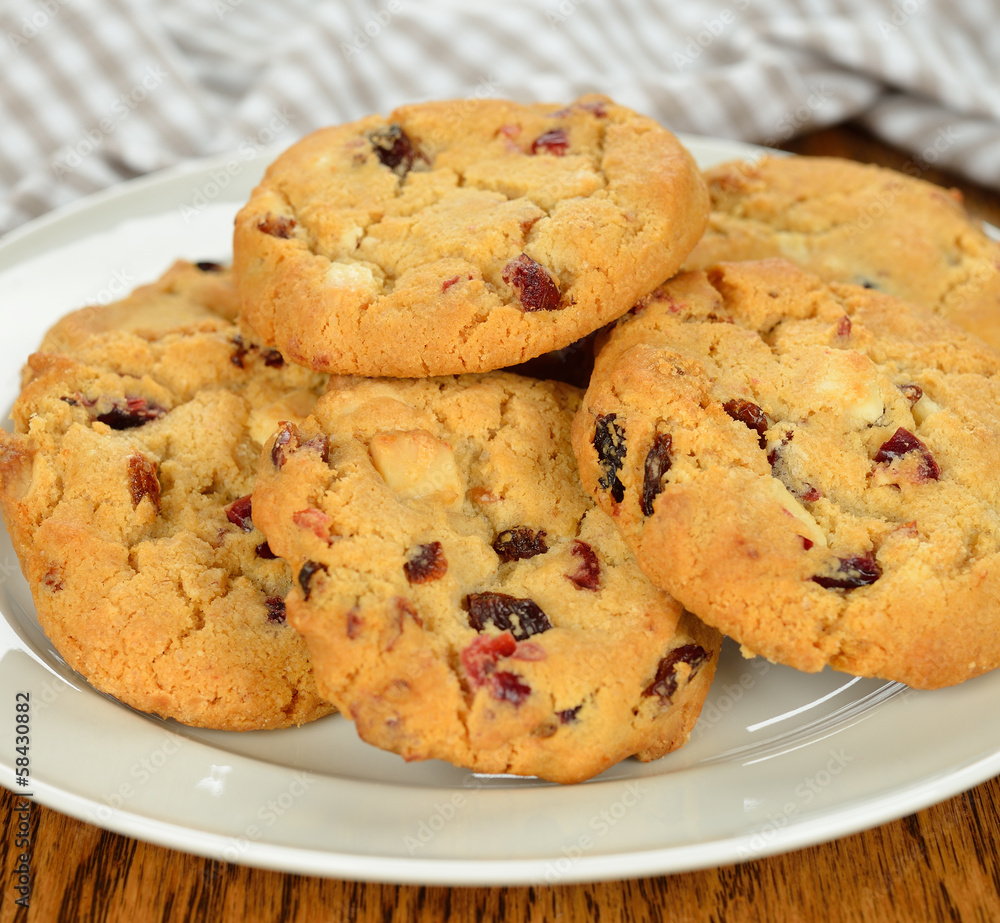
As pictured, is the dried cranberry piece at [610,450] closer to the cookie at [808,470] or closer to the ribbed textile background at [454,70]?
the cookie at [808,470]

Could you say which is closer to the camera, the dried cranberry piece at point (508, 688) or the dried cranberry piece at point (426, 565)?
the dried cranberry piece at point (508, 688)

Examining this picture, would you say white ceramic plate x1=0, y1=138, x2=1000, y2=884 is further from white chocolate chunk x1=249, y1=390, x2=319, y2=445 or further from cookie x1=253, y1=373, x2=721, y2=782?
white chocolate chunk x1=249, y1=390, x2=319, y2=445

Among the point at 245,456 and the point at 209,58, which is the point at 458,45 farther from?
the point at 245,456

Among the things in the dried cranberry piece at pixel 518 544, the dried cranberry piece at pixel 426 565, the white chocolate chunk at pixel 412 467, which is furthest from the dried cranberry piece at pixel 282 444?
the dried cranberry piece at pixel 518 544

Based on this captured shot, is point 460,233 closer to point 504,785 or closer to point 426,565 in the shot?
point 426,565

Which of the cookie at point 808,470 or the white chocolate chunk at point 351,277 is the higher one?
the white chocolate chunk at point 351,277

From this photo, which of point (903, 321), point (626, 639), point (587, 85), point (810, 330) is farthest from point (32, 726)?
point (587, 85)

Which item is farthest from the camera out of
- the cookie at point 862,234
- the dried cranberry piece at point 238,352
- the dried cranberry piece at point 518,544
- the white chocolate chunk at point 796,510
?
the cookie at point 862,234
